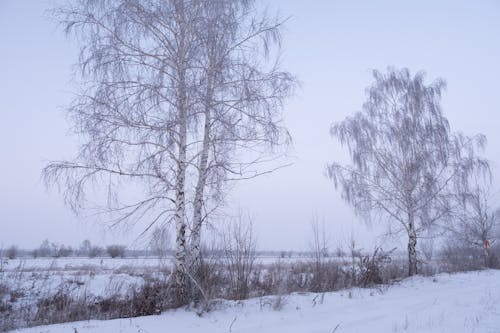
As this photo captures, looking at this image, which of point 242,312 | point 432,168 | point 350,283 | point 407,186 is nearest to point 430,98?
point 432,168

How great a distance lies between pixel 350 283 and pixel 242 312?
4.92 meters

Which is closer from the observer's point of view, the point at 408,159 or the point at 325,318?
the point at 325,318

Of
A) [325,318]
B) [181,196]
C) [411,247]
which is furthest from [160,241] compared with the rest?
[411,247]

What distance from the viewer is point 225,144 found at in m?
6.61

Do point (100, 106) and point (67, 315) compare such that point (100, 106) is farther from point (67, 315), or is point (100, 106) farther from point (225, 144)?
point (67, 315)

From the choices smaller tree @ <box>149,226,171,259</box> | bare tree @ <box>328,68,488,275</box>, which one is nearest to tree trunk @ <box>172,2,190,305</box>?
smaller tree @ <box>149,226,171,259</box>

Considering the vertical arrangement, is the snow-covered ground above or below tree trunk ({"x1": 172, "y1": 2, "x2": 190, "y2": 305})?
below

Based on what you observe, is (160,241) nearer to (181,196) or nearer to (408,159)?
(181,196)

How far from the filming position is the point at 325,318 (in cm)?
542

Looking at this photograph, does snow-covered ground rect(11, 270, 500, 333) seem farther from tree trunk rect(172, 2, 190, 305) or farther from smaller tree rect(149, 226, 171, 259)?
smaller tree rect(149, 226, 171, 259)

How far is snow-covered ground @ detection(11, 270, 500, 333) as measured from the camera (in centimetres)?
457

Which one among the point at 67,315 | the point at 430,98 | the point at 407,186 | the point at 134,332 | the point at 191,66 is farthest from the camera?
the point at 430,98

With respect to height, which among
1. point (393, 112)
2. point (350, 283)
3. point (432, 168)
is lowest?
point (350, 283)

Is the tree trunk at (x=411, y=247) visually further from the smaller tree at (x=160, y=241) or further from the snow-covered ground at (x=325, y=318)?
the smaller tree at (x=160, y=241)
